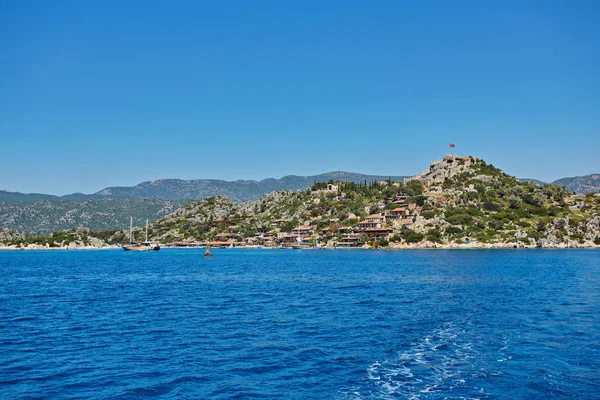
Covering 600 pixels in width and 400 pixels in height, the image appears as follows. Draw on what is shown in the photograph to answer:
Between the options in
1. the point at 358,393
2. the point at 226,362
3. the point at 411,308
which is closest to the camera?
the point at 358,393

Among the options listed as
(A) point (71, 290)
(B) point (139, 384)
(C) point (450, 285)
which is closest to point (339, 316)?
(B) point (139, 384)

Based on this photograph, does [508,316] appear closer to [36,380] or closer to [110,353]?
[110,353]

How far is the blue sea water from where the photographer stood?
2327 cm

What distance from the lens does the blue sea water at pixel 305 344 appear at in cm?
2327

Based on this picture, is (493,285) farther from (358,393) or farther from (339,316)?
(358,393)

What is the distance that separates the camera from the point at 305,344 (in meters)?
31.7

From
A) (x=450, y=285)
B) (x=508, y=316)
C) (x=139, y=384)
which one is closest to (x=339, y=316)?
(x=508, y=316)

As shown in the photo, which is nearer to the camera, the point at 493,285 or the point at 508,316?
the point at 508,316

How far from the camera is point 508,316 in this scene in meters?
41.9

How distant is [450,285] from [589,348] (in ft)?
120

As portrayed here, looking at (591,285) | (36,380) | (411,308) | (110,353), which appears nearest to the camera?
(36,380)

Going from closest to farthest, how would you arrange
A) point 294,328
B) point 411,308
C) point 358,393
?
point 358,393 < point 294,328 < point 411,308

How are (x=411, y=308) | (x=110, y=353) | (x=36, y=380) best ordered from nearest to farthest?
(x=36, y=380) → (x=110, y=353) → (x=411, y=308)

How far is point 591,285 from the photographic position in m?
65.4
